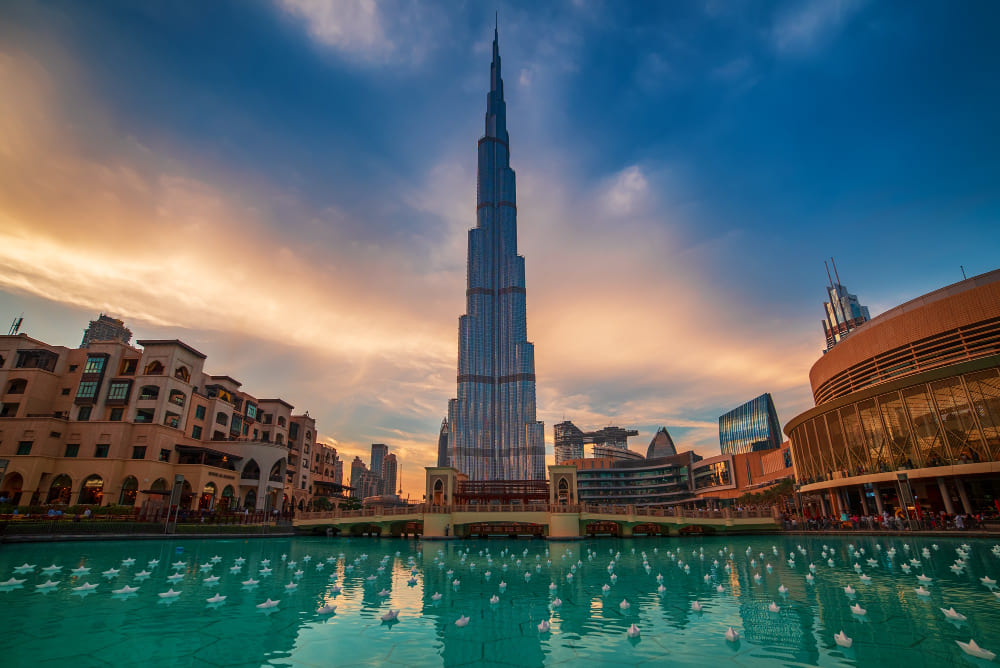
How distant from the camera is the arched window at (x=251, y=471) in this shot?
7278 cm

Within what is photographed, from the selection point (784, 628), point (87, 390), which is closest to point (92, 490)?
point (87, 390)

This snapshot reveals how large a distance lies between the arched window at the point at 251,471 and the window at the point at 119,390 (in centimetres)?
1872

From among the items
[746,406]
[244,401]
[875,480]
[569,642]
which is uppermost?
[746,406]

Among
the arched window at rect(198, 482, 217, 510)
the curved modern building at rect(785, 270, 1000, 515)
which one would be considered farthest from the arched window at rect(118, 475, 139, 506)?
the curved modern building at rect(785, 270, 1000, 515)

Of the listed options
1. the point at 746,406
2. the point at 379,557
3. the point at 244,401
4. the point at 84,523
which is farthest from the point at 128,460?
the point at 746,406

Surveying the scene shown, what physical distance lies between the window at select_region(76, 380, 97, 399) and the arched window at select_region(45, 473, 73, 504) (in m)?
9.98

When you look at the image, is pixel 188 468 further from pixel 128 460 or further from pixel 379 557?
pixel 379 557

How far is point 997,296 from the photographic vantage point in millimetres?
48812

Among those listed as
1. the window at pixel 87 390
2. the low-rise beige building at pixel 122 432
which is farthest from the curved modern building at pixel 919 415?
the window at pixel 87 390

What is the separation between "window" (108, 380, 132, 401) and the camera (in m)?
61.3

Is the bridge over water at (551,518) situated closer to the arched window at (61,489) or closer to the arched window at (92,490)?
the arched window at (92,490)

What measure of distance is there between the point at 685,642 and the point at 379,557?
1039 inches

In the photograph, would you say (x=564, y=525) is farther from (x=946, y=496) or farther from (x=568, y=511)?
(x=946, y=496)

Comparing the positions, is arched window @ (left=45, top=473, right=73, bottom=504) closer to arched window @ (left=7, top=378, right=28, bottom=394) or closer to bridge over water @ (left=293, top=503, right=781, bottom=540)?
arched window @ (left=7, top=378, right=28, bottom=394)
